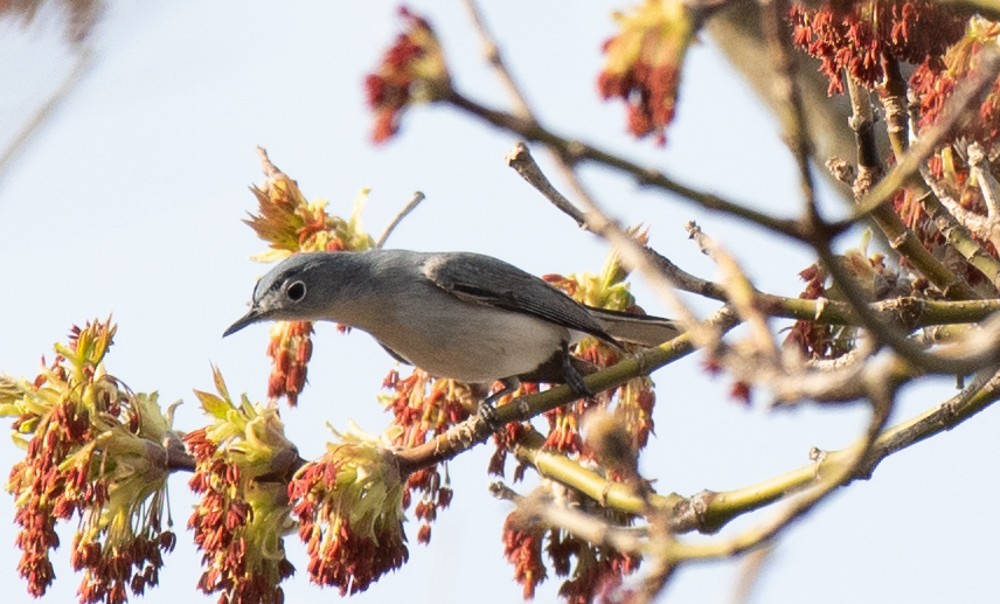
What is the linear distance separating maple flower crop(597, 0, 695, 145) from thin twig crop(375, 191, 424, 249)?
3.30 metres

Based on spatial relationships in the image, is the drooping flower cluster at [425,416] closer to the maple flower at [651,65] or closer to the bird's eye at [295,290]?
the bird's eye at [295,290]

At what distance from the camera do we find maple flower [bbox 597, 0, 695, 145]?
1915mm

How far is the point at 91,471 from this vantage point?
407cm

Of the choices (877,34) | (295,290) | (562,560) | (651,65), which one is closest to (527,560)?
(562,560)

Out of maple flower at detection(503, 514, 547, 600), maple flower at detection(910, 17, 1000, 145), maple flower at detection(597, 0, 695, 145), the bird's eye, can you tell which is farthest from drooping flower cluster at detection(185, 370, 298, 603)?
maple flower at detection(597, 0, 695, 145)

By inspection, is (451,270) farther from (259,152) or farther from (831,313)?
(831,313)

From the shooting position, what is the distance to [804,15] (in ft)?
12.3

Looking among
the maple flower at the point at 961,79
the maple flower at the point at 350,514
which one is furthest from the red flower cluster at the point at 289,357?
the maple flower at the point at 961,79

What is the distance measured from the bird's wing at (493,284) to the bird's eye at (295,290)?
0.80 meters

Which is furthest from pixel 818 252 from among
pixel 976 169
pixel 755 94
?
pixel 755 94

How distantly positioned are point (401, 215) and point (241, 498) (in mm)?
1569

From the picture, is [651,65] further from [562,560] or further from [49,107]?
[562,560]

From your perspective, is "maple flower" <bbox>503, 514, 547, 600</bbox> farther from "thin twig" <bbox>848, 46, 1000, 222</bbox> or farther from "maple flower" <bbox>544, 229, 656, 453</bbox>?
"thin twig" <bbox>848, 46, 1000, 222</bbox>

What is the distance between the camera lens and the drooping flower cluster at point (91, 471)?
3971 millimetres
